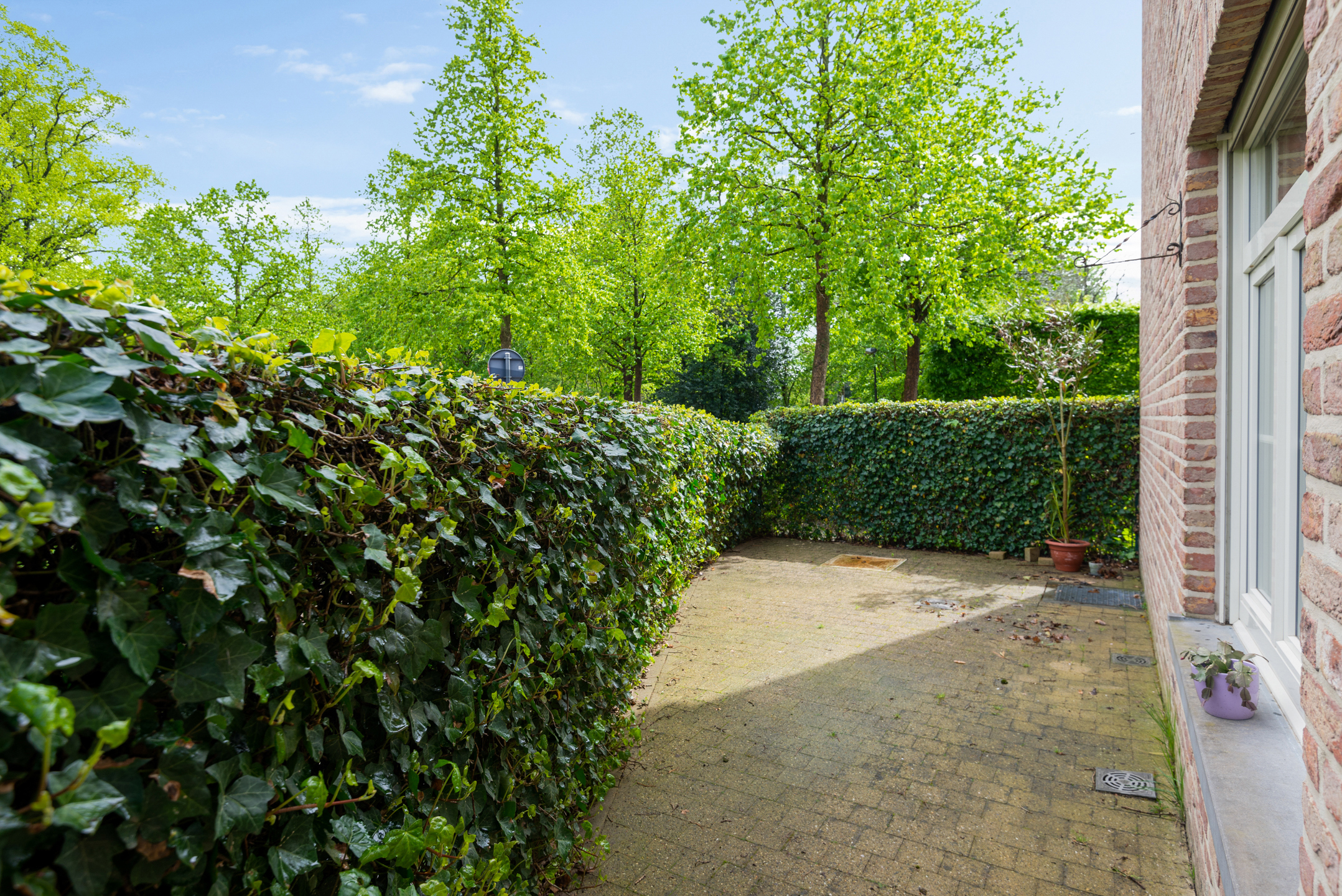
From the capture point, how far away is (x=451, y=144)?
52.2 ft

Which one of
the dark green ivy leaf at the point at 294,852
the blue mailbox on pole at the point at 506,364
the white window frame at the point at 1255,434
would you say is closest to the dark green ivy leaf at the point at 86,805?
the dark green ivy leaf at the point at 294,852

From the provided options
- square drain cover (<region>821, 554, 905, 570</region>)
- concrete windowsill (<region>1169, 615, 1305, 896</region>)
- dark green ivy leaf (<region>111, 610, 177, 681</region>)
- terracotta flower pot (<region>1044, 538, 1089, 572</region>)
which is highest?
dark green ivy leaf (<region>111, 610, 177, 681</region>)

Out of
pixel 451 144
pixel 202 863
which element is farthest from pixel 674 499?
pixel 451 144

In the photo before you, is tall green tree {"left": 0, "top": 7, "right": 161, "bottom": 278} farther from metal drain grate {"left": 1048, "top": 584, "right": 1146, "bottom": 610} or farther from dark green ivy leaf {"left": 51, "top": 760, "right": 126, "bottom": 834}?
metal drain grate {"left": 1048, "top": 584, "right": 1146, "bottom": 610}

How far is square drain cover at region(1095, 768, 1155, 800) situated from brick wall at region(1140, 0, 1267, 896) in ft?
0.97

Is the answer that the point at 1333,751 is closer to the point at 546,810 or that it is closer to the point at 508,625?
the point at 508,625

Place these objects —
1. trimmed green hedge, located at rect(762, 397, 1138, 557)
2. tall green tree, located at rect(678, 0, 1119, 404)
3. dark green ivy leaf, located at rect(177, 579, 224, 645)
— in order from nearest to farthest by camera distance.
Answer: dark green ivy leaf, located at rect(177, 579, 224, 645), trimmed green hedge, located at rect(762, 397, 1138, 557), tall green tree, located at rect(678, 0, 1119, 404)

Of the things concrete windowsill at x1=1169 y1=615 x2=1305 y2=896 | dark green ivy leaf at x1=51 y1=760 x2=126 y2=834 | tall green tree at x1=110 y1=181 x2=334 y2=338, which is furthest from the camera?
tall green tree at x1=110 y1=181 x2=334 y2=338

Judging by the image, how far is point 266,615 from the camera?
1.28 meters

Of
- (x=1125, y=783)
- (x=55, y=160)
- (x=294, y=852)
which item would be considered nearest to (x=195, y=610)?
(x=294, y=852)

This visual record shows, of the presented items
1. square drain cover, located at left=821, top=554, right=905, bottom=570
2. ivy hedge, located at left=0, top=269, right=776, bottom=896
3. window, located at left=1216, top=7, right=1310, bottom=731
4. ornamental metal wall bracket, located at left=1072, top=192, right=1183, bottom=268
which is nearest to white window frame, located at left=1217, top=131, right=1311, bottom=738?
window, located at left=1216, top=7, right=1310, bottom=731

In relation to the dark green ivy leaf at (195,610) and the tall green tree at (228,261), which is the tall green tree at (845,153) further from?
the tall green tree at (228,261)

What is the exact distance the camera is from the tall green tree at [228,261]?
19141 mm

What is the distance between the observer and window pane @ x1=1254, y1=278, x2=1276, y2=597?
2602mm
